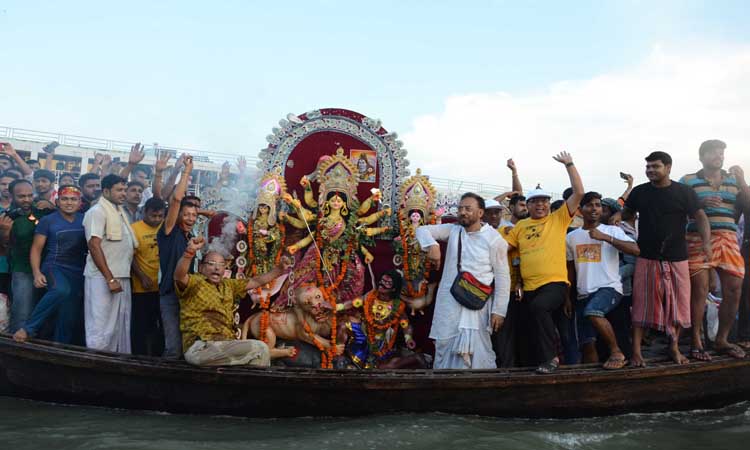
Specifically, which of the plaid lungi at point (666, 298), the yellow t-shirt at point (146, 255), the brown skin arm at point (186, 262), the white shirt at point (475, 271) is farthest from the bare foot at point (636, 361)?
the yellow t-shirt at point (146, 255)

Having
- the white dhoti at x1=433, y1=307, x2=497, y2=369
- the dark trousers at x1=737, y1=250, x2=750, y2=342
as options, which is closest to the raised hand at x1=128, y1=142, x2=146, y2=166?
the white dhoti at x1=433, y1=307, x2=497, y2=369

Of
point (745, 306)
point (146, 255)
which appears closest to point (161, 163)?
point (146, 255)

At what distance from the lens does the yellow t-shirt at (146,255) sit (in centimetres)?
564

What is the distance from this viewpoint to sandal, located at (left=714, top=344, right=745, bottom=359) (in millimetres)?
5350

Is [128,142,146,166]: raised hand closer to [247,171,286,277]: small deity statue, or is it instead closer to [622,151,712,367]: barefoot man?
[247,171,286,277]: small deity statue

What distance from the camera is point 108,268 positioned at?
5.28 metres

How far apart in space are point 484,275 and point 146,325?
3.37 metres

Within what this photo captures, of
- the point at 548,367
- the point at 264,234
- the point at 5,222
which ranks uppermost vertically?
the point at 5,222

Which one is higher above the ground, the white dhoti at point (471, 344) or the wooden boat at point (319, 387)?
the white dhoti at point (471, 344)

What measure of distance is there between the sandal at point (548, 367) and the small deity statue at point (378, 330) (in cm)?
150

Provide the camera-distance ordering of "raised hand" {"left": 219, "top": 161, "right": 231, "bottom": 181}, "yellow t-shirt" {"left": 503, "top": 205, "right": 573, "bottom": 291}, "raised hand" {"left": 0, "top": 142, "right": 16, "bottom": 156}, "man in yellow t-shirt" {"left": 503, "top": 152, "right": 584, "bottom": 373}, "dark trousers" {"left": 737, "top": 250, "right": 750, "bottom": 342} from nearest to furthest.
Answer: "man in yellow t-shirt" {"left": 503, "top": 152, "right": 584, "bottom": 373}
"yellow t-shirt" {"left": 503, "top": 205, "right": 573, "bottom": 291}
"dark trousers" {"left": 737, "top": 250, "right": 750, "bottom": 342}
"raised hand" {"left": 219, "top": 161, "right": 231, "bottom": 181}
"raised hand" {"left": 0, "top": 142, "right": 16, "bottom": 156}

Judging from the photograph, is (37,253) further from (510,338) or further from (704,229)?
(704,229)

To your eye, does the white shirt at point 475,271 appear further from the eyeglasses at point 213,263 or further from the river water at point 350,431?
the eyeglasses at point 213,263

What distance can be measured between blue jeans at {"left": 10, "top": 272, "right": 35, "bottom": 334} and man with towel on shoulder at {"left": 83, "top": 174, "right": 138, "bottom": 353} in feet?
2.37
